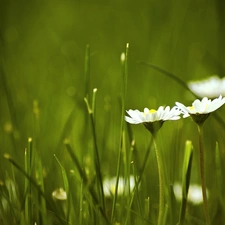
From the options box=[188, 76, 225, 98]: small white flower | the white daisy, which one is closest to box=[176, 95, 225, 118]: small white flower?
the white daisy

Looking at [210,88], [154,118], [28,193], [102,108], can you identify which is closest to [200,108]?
[154,118]

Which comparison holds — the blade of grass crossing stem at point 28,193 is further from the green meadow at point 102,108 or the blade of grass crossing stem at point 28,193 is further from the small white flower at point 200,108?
the small white flower at point 200,108

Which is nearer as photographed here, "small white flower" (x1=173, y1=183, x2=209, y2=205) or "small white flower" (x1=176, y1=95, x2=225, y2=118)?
"small white flower" (x1=176, y1=95, x2=225, y2=118)

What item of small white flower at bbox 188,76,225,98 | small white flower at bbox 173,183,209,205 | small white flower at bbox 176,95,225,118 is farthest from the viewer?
small white flower at bbox 188,76,225,98

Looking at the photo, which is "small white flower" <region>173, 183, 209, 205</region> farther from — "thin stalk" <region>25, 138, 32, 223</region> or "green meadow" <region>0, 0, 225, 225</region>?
"thin stalk" <region>25, 138, 32, 223</region>

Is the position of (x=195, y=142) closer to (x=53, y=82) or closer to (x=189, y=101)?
(x=189, y=101)

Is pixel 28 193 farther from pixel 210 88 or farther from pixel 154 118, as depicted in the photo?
pixel 210 88

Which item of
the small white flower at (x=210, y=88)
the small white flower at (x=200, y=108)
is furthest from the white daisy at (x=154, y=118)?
the small white flower at (x=210, y=88)

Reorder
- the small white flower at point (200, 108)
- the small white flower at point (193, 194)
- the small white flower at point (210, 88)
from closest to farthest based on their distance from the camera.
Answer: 1. the small white flower at point (200, 108)
2. the small white flower at point (193, 194)
3. the small white flower at point (210, 88)
